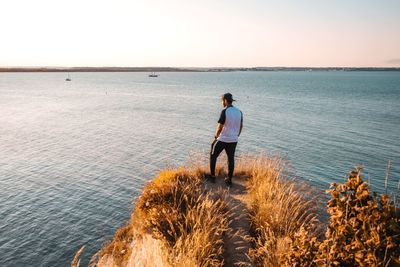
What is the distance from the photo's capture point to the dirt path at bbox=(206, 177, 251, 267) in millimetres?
5883

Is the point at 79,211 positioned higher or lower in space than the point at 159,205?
lower

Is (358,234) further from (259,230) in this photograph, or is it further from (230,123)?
(230,123)

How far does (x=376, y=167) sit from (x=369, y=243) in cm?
2132

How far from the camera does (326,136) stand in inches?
1271

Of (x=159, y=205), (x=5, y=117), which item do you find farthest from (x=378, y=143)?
(x=5, y=117)

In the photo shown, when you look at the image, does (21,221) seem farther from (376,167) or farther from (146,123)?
(146,123)

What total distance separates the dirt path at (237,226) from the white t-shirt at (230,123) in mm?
1465

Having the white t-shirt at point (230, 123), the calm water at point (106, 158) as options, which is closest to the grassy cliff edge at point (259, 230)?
the white t-shirt at point (230, 123)

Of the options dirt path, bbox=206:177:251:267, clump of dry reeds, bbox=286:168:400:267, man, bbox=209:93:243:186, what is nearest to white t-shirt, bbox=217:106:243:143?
man, bbox=209:93:243:186

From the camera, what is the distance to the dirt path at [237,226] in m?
5.88

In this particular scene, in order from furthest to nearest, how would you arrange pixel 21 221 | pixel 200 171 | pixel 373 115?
pixel 373 115 → pixel 21 221 → pixel 200 171

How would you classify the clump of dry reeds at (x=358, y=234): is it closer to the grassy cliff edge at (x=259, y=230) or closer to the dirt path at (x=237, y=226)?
the grassy cliff edge at (x=259, y=230)

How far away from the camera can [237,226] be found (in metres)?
7.05

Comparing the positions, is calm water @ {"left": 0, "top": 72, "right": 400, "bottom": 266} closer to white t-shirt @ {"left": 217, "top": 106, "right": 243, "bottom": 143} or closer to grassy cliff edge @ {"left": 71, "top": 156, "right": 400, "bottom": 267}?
grassy cliff edge @ {"left": 71, "top": 156, "right": 400, "bottom": 267}
